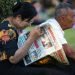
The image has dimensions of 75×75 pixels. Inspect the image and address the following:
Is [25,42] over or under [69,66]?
over

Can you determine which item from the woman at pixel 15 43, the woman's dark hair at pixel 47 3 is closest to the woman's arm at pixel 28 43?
the woman at pixel 15 43

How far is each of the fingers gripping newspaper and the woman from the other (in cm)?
5

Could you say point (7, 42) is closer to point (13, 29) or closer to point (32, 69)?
point (13, 29)

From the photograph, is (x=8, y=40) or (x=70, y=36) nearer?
(x=8, y=40)

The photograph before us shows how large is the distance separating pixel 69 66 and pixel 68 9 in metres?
0.89

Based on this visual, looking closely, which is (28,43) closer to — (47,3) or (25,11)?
(25,11)

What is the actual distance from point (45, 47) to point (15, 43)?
13.0 inches

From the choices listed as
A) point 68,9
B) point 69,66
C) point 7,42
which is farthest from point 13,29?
point 68,9

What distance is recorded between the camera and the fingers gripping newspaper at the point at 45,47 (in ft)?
9.66

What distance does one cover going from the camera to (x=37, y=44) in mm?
3033

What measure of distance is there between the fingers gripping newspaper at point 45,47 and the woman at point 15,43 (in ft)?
0.18

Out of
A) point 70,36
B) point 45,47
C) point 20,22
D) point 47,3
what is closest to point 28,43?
point 45,47

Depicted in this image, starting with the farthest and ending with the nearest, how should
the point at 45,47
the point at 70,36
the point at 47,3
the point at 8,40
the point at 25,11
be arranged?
the point at 47,3 < the point at 70,36 < the point at 25,11 < the point at 8,40 < the point at 45,47

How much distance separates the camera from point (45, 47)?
9.77 feet
